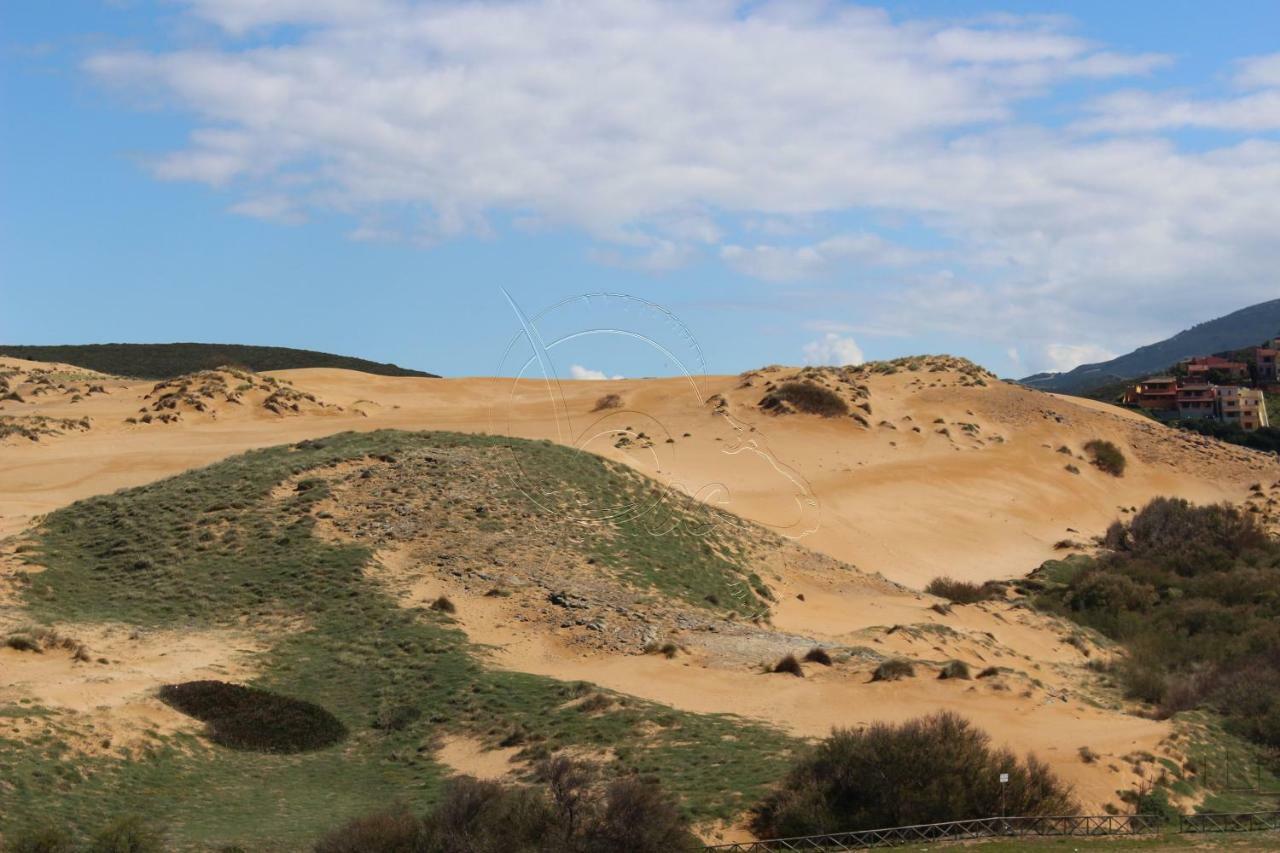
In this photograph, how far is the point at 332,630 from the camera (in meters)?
29.5

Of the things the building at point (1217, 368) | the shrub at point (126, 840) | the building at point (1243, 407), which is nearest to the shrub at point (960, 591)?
the shrub at point (126, 840)

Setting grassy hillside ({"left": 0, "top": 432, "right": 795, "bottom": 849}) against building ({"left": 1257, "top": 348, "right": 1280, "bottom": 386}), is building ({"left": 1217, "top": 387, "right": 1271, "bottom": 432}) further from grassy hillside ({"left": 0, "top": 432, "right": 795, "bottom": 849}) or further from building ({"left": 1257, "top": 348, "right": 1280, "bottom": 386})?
grassy hillside ({"left": 0, "top": 432, "right": 795, "bottom": 849})

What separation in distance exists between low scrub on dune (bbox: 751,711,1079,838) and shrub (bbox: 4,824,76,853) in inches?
370

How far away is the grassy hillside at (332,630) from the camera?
19781 millimetres

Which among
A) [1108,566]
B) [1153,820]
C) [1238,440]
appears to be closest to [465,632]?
[1153,820]

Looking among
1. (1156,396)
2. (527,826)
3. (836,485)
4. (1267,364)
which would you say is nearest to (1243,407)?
(1156,396)

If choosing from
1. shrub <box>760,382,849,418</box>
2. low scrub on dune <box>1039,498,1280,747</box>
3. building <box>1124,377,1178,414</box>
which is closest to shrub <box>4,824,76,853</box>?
low scrub on dune <box>1039,498,1280,747</box>

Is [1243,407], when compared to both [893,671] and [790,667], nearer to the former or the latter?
[893,671]

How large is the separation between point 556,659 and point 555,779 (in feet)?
37.1

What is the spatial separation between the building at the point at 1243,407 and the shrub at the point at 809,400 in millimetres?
48397

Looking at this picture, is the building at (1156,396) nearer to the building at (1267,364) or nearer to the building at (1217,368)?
the building at (1217,368)

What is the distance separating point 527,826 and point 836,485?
41378mm

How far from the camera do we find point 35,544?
3453 centimetres

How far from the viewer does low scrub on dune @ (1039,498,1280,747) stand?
1078 inches
